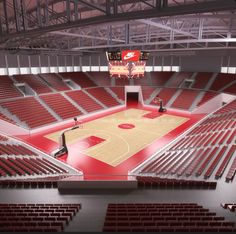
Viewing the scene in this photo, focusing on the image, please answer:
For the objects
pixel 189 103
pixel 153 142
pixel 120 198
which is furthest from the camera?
pixel 189 103

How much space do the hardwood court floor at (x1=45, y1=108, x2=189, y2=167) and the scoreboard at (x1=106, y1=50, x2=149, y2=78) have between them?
5209 millimetres

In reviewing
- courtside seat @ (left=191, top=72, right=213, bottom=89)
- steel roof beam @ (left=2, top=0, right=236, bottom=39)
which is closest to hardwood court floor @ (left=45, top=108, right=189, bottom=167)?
steel roof beam @ (left=2, top=0, right=236, bottom=39)

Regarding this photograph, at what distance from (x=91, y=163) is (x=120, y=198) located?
536 cm

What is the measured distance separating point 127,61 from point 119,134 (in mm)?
6214

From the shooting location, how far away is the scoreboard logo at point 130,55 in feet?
54.7

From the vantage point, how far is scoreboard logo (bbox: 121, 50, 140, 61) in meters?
16.7

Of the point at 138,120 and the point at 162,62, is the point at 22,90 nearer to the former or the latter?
the point at 138,120

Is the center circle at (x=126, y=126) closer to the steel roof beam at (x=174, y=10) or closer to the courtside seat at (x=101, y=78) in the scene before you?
the courtside seat at (x=101, y=78)

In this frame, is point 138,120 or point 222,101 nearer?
point 138,120

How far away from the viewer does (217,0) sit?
5035mm

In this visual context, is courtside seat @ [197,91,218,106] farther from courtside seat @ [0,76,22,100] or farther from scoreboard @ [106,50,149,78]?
courtside seat @ [0,76,22,100]

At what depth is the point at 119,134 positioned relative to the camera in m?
18.1

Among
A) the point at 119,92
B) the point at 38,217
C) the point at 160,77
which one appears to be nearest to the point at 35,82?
the point at 119,92

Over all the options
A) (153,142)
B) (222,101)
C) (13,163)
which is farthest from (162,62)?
(13,163)
